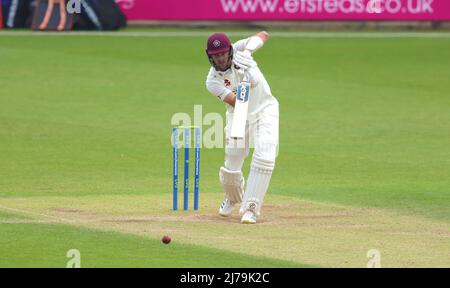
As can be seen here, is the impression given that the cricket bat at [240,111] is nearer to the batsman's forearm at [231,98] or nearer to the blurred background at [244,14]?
the batsman's forearm at [231,98]

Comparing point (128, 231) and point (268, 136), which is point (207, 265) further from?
point (268, 136)

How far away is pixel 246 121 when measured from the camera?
1234 cm

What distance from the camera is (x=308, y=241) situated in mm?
11117

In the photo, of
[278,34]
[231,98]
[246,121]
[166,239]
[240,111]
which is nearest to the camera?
[166,239]

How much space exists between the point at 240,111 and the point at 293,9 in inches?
766

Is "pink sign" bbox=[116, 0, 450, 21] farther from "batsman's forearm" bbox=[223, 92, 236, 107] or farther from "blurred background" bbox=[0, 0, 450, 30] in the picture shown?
"batsman's forearm" bbox=[223, 92, 236, 107]

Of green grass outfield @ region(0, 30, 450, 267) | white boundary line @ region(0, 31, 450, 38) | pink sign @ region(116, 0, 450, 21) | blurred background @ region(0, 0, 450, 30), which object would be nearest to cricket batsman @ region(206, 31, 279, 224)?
green grass outfield @ region(0, 30, 450, 267)

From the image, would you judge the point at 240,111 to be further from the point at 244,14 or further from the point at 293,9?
the point at 293,9

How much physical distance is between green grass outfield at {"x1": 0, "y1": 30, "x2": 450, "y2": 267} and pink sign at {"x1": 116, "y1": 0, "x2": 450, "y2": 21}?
725 mm

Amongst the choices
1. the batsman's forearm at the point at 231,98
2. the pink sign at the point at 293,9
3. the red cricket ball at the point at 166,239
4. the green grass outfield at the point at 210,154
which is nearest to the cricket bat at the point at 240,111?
the batsman's forearm at the point at 231,98

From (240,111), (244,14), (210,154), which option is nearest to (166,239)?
(240,111)

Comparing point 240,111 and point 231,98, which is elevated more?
point 231,98

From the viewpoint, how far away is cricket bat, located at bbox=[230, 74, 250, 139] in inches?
461

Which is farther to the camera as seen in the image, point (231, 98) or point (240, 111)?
point (231, 98)
